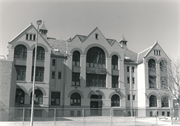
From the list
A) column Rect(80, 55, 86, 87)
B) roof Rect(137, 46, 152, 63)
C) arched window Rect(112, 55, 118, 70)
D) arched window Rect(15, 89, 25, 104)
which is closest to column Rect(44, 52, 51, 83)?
arched window Rect(15, 89, 25, 104)

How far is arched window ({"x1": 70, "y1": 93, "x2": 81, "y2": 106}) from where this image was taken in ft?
134

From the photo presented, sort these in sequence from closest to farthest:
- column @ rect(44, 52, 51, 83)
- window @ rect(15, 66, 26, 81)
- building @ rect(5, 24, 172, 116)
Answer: window @ rect(15, 66, 26, 81) < building @ rect(5, 24, 172, 116) < column @ rect(44, 52, 51, 83)

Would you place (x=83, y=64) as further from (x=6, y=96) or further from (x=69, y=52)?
(x=6, y=96)

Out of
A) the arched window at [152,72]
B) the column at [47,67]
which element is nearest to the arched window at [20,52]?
the column at [47,67]

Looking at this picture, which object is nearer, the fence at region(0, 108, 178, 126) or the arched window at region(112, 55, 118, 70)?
the fence at region(0, 108, 178, 126)

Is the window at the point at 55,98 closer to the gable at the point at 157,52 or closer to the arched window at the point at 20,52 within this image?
the arched window at the point at 20,52

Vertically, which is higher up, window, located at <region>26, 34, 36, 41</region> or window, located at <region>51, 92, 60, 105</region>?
window, located at <region>26, 34, 36, 41</region>

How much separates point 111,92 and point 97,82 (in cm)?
364

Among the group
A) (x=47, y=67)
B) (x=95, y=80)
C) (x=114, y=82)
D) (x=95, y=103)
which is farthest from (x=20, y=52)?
(x=114, y=82)

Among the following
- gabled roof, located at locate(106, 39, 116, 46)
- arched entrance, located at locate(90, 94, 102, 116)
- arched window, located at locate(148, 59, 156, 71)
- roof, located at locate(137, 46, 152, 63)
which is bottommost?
arched entrance, located at locate(90, 94, 102, 116)

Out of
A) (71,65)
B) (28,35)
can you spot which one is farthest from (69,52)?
(28,35)

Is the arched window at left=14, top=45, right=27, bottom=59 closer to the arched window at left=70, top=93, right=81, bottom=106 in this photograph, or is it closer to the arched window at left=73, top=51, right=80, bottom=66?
the arched window at left=73, top=51, right=80, bottom=66

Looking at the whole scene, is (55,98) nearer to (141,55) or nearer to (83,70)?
(83,70)

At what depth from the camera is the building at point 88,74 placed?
125 ft
